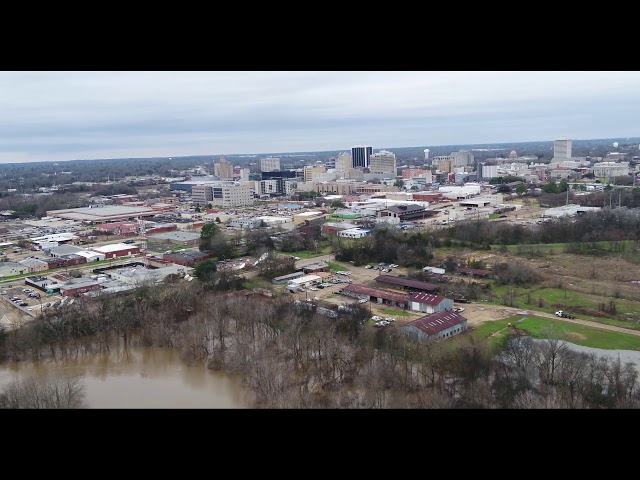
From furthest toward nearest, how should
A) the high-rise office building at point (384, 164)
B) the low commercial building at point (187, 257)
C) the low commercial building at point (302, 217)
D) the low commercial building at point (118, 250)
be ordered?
the high-rise office building at point (384, 164) → the low commercial building at point (302, 217) → the low commercial building at point (118, 250) → the low commercial building at point (187, 257)

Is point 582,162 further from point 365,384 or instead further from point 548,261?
point 365,384

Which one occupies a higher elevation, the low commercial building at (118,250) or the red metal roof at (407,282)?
the low commercial building at (118,250)

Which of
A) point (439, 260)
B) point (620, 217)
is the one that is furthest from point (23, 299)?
point (620, 217)

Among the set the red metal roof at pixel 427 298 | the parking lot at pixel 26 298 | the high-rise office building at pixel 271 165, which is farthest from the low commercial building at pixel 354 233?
the high-rise office building at pixel 271 165

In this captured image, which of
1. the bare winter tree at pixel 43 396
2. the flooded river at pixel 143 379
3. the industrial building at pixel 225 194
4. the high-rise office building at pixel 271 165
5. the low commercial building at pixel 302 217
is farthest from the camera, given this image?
the high-rise office building at pixel 271 165

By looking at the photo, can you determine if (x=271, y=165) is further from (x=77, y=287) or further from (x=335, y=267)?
(x=77, y=287)

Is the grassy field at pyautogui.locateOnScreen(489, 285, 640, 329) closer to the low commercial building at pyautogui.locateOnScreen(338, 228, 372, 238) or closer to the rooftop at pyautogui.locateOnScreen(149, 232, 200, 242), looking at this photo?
the low commercial building at pyautogui.locateOnScreen(338, 228, 372, 238)

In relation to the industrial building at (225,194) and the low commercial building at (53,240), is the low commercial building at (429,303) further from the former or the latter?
the industrial building at (225,194)
